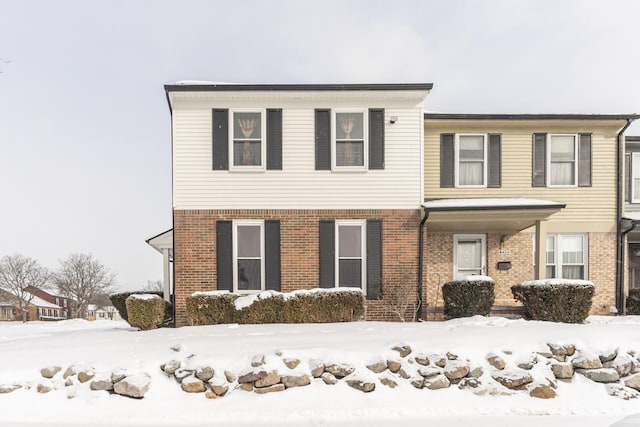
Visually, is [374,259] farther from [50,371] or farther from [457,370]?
[50,371]

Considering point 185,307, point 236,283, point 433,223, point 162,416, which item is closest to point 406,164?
point 433,223

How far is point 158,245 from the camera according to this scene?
35.3 ft

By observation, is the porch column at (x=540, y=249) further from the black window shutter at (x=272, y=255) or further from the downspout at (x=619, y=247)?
the black window shutter at (x=272, y=255)

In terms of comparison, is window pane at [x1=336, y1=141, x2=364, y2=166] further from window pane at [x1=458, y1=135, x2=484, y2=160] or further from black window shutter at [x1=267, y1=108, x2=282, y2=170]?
window pane at [x1=458, y1=135, x2=484, y2=160]

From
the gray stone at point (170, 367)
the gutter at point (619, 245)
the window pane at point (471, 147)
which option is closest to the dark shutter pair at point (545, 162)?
the gutter at point (619, 245)

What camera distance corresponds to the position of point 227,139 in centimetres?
909

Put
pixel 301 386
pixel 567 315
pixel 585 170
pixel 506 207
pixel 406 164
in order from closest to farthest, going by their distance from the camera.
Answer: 1. pixel 301 386
2. pixel 567 315
3. pixel 506 207
4. pixel 406 164
5. pixel 585 170

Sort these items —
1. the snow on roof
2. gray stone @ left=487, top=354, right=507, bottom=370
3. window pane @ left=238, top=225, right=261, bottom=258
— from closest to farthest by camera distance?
gray stone @ left=487, top=354, right=507, bottom=370 < the snow on roof < window pane @ left=238, top=225, right=261, bottom=258

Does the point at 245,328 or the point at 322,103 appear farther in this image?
the point at 322,103

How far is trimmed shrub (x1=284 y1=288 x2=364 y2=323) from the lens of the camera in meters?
7.86

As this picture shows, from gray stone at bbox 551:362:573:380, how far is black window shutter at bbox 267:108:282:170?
6.96 meters

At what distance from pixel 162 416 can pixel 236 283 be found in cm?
430

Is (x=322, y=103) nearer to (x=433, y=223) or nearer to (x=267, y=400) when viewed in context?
(x=433, y=223)

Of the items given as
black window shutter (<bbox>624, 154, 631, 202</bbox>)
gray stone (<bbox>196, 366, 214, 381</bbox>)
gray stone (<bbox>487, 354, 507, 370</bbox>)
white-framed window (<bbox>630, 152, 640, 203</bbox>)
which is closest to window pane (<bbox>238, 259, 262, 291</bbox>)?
gray stone (<bbox>196, 366, 214, 381</bbox>)
